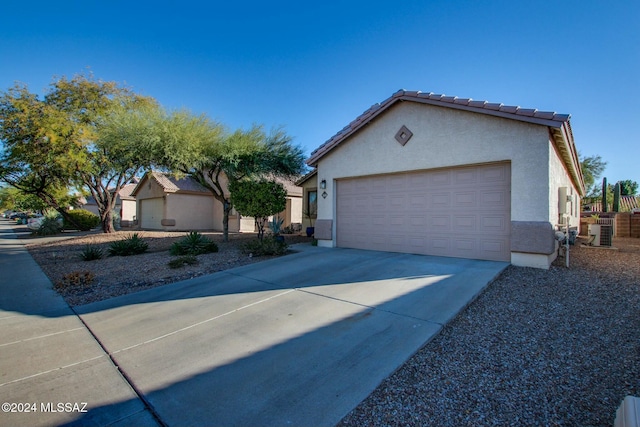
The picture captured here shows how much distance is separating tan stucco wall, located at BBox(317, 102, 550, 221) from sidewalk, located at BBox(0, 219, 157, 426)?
7.95m

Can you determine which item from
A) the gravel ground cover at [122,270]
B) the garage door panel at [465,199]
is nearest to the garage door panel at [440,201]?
the garage door panel at [465,199]

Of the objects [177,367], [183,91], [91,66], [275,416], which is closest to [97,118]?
[91,66]

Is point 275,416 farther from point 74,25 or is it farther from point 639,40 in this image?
point 74,25

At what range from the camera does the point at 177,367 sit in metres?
3.42

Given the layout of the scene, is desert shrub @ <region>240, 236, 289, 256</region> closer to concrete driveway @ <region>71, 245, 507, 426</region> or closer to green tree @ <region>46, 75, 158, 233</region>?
concrete driveway @ <region>71, 245, 507, 426</region>

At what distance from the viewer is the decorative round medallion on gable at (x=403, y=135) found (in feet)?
30.0

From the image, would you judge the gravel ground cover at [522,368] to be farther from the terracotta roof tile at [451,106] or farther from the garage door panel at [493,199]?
the terracotta roof tile at [451,106]

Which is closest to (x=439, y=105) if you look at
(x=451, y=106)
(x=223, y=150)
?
(x=451, y=106)

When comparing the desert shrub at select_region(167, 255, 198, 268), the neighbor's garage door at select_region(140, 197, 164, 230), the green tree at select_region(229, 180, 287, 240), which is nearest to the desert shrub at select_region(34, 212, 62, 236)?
the neighbor's garage door at select_region(140, 197, 164, 230)

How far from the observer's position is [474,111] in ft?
25.7

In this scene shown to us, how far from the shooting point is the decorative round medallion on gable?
9.15m

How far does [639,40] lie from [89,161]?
22.3 metres

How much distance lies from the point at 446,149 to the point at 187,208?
20.5 meters

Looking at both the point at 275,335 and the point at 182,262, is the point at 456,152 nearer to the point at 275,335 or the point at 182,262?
the point at 275,335
